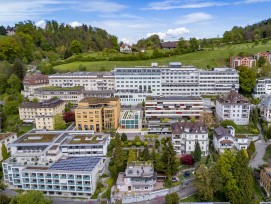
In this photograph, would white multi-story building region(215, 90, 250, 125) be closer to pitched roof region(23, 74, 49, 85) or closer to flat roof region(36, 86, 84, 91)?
flat roof region(36, 86, 84, 91)

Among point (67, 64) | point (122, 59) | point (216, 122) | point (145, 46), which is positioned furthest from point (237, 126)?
point (145, 46)

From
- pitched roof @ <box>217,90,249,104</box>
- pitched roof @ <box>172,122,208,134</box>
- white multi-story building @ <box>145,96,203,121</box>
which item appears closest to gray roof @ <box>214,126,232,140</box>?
pitched roof @ <box>172,122,208,134</box>

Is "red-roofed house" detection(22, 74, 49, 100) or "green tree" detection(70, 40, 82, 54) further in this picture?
"green tree" detection(70, 40, 82, 54)

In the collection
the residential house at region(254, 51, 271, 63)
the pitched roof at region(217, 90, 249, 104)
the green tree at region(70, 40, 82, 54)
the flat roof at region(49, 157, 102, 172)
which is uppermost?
the green tree at region(70, 40, 82, 54)

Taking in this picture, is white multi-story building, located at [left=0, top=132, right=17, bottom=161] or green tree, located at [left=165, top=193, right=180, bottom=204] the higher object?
white multi-story building, located at [left=0, top=132, right=17, bottom=161]

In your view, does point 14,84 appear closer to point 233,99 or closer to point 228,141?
point 233,99

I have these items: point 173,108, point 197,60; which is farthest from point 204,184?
point 197,60
